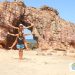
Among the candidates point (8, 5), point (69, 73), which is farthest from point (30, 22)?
point (69, 73)

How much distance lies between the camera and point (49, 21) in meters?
24.9

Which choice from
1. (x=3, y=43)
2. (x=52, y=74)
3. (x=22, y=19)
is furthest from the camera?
(x=22, y=19)

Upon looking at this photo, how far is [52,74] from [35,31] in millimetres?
14206

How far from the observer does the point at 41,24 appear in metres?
24.8

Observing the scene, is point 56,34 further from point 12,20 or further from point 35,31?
point 12,20

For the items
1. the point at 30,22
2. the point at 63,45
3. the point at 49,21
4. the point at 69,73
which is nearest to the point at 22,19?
the point at 30,22

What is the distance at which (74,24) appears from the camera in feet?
84.2

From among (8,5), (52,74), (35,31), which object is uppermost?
(8,5)

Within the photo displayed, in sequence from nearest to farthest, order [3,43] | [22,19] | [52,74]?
[52,74] < [3,43] < [22,19]

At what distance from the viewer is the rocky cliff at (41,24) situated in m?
23.7

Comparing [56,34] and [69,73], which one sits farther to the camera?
[56,34]

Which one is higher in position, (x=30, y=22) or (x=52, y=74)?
(x=30, y=22)

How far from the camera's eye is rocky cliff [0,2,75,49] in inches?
933

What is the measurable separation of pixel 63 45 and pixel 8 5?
17.6 feet
